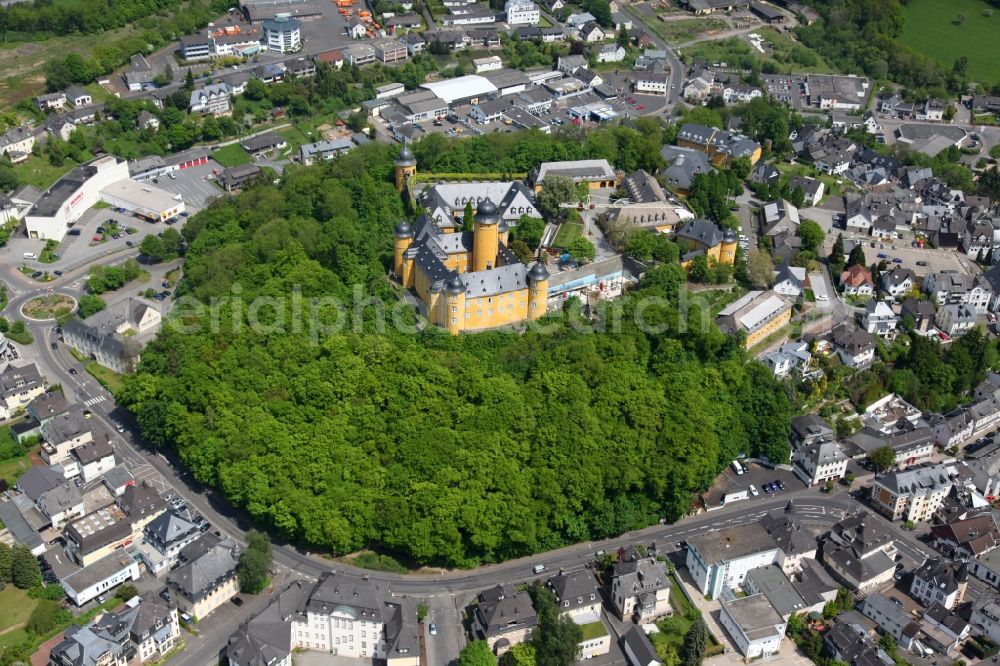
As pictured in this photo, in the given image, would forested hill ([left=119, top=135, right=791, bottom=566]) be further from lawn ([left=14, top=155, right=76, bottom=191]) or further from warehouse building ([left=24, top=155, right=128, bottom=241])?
lawn ([left=14, top=155, right=76, bottom=191])

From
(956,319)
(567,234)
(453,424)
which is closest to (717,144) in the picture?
(567,234)

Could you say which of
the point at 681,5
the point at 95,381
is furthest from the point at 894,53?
the point at 95,381

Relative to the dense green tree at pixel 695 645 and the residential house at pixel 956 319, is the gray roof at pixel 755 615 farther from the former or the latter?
the residential house at pixel 956 319

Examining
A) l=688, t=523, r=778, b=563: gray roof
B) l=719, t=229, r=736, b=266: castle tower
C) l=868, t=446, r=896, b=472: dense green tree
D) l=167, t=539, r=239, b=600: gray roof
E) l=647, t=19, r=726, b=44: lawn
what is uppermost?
l=719, t=229, r=736, b=266: castle tower

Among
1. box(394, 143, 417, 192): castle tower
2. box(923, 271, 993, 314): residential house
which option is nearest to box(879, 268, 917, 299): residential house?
box(923, 271, 993, 314): residential house

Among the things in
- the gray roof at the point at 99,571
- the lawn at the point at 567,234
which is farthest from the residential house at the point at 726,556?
the gray roof at the point at 99,571

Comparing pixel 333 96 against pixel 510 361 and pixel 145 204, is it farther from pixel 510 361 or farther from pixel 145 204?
pixel 510 361
